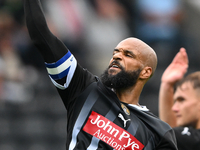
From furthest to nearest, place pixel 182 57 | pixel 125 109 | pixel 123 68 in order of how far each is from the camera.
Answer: pixel 182 57 < pixel 123 68 < pixel 125 109

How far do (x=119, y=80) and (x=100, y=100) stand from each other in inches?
10.0

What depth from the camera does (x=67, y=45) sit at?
727 cm

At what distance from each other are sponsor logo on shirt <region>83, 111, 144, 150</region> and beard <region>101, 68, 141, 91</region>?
1.07ft

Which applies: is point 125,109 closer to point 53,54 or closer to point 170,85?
point 53,54

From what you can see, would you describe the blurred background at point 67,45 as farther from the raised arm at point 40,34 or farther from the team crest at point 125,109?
the raised arm at point 40,34

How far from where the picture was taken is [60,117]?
693 centimetres

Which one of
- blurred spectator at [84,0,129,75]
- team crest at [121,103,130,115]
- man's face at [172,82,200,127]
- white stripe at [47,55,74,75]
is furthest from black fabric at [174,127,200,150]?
blurred spectator at [84,0,129,75]

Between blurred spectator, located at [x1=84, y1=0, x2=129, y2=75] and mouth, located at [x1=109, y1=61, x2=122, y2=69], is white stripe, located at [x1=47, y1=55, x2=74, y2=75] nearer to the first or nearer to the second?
mouth, located at [x1=109, y1=61, x2=122, y2=69]

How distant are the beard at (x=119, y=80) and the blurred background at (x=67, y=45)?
408cm

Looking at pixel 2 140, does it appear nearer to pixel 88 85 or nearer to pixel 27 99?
pixel 27 99

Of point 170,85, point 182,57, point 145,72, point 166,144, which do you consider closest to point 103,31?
point 182,57

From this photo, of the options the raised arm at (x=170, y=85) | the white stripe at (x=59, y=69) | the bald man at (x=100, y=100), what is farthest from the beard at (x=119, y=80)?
the raised arm at (x=170, y=85)

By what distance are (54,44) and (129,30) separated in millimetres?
5573

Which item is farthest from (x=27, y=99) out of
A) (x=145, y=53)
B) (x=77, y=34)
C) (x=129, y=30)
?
(x=145, y=53)
